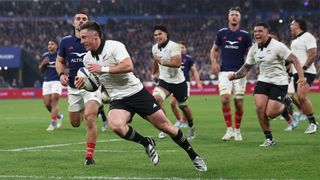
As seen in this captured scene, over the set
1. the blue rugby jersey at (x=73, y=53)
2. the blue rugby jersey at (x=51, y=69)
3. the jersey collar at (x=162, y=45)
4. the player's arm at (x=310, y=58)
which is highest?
the blue rugby jersey at (x=73, y=53)

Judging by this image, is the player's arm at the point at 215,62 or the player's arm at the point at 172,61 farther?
the player's arm at the point at 172,61

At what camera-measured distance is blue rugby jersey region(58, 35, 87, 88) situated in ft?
41.7

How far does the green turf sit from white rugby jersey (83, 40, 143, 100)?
1.11 meters

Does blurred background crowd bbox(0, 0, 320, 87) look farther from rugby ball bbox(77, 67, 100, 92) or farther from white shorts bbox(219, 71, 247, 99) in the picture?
rugby ball bbox(77, 67, 100, 92)

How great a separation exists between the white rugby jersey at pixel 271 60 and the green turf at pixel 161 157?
4.20ft

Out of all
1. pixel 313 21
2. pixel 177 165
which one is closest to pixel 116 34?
pixel 313 21

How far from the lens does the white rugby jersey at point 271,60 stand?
13609mm

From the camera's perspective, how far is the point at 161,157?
11898 millimetres

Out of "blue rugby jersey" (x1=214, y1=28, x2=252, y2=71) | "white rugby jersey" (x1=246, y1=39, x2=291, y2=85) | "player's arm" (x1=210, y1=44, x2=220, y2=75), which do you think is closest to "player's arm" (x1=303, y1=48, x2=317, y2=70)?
"blue rugby jersey" (x1=214, y1=28, x2=252, y2=71)

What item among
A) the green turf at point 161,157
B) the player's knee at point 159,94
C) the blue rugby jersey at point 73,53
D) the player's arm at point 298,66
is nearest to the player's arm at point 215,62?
the player's knee at point 159,94

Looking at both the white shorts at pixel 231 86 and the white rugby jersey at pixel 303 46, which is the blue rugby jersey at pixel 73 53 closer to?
the white shorts at pixel 231 86

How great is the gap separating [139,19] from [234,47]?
51531mm

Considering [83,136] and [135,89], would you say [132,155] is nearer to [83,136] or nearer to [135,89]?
[135,89]

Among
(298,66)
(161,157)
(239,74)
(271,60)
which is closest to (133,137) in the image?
(161,157)
